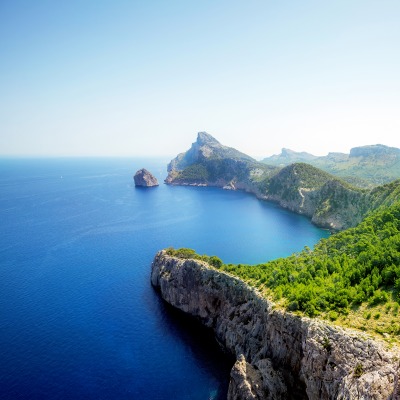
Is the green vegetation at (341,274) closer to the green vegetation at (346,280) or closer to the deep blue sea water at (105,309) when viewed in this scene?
the green vegetation at (346,280)

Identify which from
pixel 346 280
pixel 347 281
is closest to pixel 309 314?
pixel 347 281

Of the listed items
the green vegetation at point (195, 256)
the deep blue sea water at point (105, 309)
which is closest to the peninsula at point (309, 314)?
the green vegetation at point (195, 256)

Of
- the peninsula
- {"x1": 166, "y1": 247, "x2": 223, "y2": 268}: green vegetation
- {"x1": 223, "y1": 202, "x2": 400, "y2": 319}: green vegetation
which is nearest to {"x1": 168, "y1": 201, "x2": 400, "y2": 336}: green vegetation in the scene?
{"x1": 223, "y1": 202, "x2": 400, "y2": 319}: green vegetation

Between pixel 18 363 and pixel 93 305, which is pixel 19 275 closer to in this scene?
pixel 93 305

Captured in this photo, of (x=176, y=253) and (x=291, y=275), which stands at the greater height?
(x=291, y=275)

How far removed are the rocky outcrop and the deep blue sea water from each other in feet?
18.5

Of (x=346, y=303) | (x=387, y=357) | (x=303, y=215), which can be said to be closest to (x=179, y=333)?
(x=346, y=303)

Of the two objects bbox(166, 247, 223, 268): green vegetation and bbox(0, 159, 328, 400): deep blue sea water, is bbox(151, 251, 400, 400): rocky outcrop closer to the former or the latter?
bbox(166, 247, 223, 268): green vegetation

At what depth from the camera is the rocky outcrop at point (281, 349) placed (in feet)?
99.2

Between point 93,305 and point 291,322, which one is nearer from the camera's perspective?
point 291,322

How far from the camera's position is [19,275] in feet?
285

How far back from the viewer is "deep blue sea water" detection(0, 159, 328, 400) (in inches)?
1984

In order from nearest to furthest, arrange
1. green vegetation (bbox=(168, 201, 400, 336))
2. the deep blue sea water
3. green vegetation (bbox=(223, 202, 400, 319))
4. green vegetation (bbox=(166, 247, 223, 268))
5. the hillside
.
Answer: the hillside → green vegetation (bbox=(168, 201, 400, 336)) → green vegetation (bbox=(223, 202, 400, 319)) → the deep blue sea water → green vegetation (bbox=(166, 247, 223, 268))

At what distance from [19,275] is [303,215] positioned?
140 metres
